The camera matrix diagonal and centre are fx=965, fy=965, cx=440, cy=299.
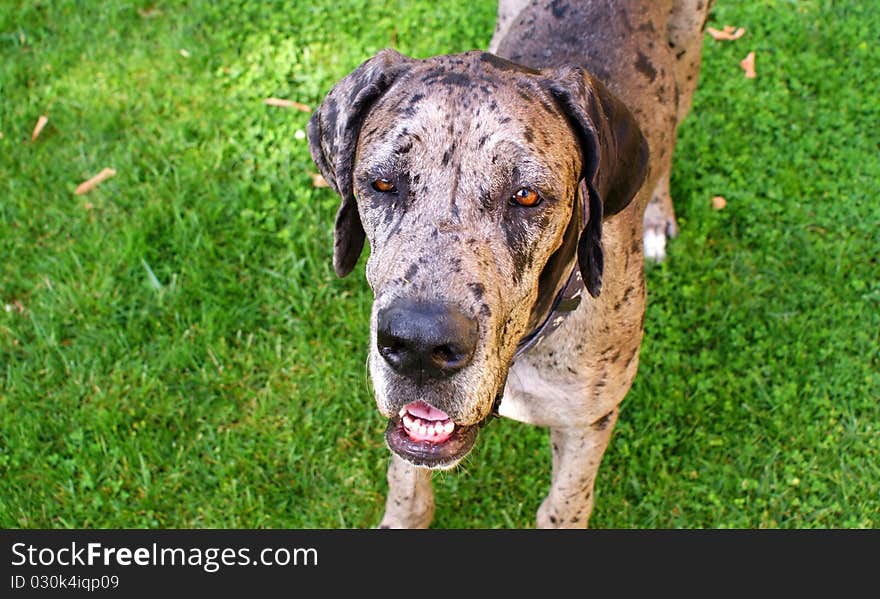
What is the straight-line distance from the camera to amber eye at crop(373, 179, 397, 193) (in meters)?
2.86

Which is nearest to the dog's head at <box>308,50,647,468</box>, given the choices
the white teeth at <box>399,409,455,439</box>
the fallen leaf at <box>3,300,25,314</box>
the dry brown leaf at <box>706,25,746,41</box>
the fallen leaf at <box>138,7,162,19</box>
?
the white teeth at <box>399,409,455,439</box>

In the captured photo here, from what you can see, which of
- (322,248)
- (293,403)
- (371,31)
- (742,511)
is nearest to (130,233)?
(322,248)

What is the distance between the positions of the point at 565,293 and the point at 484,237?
0.61m

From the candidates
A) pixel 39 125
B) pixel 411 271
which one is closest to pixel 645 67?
pixel 411 271

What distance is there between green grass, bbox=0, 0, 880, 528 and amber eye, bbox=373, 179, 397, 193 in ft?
5.01

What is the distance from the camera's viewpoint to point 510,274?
283 cm

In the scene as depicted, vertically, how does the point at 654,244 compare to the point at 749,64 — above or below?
below

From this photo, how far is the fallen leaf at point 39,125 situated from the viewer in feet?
18.7

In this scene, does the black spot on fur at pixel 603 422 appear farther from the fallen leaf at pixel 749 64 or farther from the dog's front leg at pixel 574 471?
the fallen leaf at pixel 749 64

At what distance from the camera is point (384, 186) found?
9.45ft

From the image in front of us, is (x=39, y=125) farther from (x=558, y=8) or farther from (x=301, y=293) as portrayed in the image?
(x=558, y=8)

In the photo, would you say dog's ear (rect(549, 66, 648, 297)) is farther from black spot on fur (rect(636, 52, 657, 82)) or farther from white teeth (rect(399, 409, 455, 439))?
black spot on fur (rect(636, 52, 657, 82))

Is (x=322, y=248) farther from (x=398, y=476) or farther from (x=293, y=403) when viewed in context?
(x=398, y=476)

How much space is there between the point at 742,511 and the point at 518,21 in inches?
97.4
